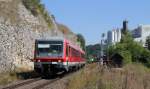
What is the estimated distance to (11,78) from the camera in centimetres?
3388

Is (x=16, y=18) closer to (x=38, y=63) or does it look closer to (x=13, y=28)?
(x=13, y=28)

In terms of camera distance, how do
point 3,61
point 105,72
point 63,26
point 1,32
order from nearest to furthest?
point 105,72 → point 3,61 → point 1,32 → point 63,26

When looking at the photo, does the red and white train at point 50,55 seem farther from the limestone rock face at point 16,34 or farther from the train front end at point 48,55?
the limestone rock face at point 16,34

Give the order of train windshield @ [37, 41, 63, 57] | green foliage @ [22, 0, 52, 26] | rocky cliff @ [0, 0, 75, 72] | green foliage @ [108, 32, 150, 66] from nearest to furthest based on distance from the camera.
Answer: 1. train windshield @ [37, 41, 63, 57]
2. rocky cliff @ [0, 0, 75, 72]
3. green foliage @ [22, 0, 52, 26]
4. green foliage @ [108, 32, 150, 66]

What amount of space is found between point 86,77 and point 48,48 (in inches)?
381

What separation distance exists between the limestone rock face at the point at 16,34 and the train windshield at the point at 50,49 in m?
5.54

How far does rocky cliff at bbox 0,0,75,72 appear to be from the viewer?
4403 cm

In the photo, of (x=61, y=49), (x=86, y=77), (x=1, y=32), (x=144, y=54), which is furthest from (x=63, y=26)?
(x=86, y=77)

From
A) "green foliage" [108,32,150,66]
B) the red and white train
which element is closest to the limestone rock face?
the red and white train

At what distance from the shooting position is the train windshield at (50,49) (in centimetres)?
3538

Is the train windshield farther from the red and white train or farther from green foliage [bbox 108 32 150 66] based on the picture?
green foliage [bbox 108 32 150 66]

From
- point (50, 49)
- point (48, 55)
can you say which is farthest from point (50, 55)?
point (50, 49)

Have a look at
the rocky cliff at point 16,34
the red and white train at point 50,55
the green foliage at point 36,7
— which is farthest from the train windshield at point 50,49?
the green foliage at point 36,7

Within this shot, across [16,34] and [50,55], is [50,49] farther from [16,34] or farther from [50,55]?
[16,34]
